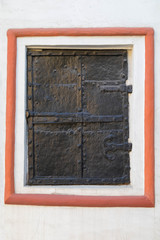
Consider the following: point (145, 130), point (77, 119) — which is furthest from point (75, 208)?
point (145, 130)

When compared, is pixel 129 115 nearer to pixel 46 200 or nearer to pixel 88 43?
pixel 88 43

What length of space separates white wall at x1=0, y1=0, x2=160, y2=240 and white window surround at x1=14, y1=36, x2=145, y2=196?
12 centimetres

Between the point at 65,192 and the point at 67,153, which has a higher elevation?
the point at 67,153

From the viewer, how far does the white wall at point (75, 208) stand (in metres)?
2.17

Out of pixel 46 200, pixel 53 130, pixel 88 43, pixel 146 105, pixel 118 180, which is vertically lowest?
pixel 46 200

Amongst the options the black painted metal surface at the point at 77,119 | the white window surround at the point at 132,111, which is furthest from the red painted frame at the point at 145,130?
the black painted metal surface at the point at 77,119

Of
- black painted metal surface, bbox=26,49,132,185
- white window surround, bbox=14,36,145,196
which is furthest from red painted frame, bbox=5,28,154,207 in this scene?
black painted metal surface, bbox=26,49,132,185

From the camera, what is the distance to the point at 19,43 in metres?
2.24

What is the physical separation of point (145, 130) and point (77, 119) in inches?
23.3

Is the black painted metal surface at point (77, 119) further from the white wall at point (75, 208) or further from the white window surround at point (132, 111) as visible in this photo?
the white wall at point (75, 208)

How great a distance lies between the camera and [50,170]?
2287 millimetres

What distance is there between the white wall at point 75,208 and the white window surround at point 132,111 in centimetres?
12
